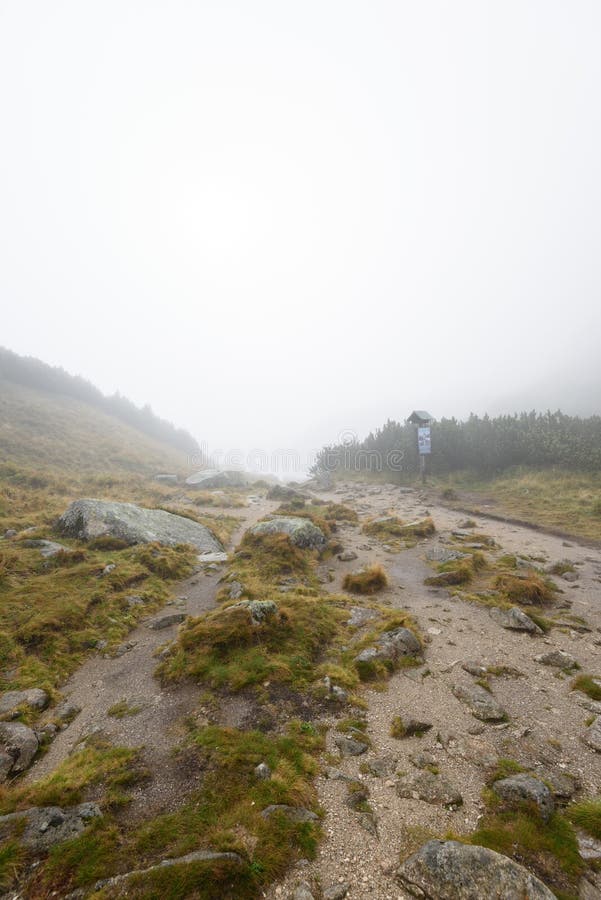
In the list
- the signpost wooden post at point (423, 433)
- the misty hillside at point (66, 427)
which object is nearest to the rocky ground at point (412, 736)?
→ the signpost wooden post at point (423, 433)

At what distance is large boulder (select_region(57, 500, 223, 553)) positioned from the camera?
14.1m

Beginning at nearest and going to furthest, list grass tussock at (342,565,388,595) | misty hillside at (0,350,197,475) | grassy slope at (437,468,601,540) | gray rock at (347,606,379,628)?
gray rock at (347,606,379,628), grass tussock at (342,565,388,595), grassy slope at (437,468,601,540), misty hillside at (0,350,197,475)

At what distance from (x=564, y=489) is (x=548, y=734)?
23502mm

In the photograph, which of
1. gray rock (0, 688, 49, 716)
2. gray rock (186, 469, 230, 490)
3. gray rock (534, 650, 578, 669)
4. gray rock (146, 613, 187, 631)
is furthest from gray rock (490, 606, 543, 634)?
gray rock (186, 469, 230, 490)

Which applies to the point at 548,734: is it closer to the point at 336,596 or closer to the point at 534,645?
the point at 534,645

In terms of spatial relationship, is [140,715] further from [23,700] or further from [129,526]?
[129,526]

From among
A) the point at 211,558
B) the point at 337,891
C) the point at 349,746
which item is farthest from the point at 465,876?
the point at 211,558

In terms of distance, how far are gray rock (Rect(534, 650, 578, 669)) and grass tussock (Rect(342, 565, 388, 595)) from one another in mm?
5121

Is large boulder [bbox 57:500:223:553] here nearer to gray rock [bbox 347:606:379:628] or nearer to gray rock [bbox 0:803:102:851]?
gray rock [bbox 347:606:379:628]

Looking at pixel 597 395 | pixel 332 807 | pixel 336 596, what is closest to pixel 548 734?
pixel 332 807

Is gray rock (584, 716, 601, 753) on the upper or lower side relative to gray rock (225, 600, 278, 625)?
upper

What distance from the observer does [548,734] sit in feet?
19.1

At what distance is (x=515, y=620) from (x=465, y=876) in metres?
7.01

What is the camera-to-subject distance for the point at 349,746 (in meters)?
5.78
